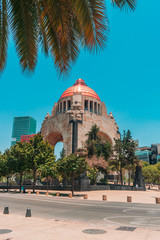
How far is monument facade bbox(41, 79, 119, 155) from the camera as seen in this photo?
57.4m

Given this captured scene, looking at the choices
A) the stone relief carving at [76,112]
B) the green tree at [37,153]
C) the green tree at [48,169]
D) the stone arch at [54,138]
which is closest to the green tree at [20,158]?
the green tree at [37,153]

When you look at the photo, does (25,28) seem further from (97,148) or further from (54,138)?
(54,138)

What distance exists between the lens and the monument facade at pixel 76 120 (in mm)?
57369

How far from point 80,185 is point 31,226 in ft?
99.6

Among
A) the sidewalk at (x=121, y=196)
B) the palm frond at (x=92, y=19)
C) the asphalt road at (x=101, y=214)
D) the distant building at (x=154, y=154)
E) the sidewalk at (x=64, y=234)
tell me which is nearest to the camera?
the palm frond at (x=92, y=19)

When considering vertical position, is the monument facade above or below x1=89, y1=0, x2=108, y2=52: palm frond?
above

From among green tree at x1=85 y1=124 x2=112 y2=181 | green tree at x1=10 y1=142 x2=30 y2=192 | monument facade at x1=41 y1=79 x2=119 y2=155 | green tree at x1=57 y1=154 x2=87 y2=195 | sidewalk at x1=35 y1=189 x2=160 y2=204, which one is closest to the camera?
sidewalk at x1=35 y1=189 x2=160 y2=204

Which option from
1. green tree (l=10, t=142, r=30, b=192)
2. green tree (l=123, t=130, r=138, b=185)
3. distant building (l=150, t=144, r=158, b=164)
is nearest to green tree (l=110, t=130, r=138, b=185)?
green tree (l=123, t=130, r=138, b=185)

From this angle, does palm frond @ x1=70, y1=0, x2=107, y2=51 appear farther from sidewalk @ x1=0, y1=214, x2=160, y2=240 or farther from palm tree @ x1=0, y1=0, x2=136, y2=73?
sidewalk @ x1=0, y1=214, x2=160, y2=240

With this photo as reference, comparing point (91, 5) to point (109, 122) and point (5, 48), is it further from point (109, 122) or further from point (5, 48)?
point (109, 122)

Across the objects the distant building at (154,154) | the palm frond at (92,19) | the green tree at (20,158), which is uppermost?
the distant building at (154,154)

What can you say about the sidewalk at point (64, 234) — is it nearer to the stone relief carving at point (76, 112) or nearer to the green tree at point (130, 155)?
the green tree at point (130, 155)

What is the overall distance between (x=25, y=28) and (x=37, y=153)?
111 ft

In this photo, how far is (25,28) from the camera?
6.23 metres
